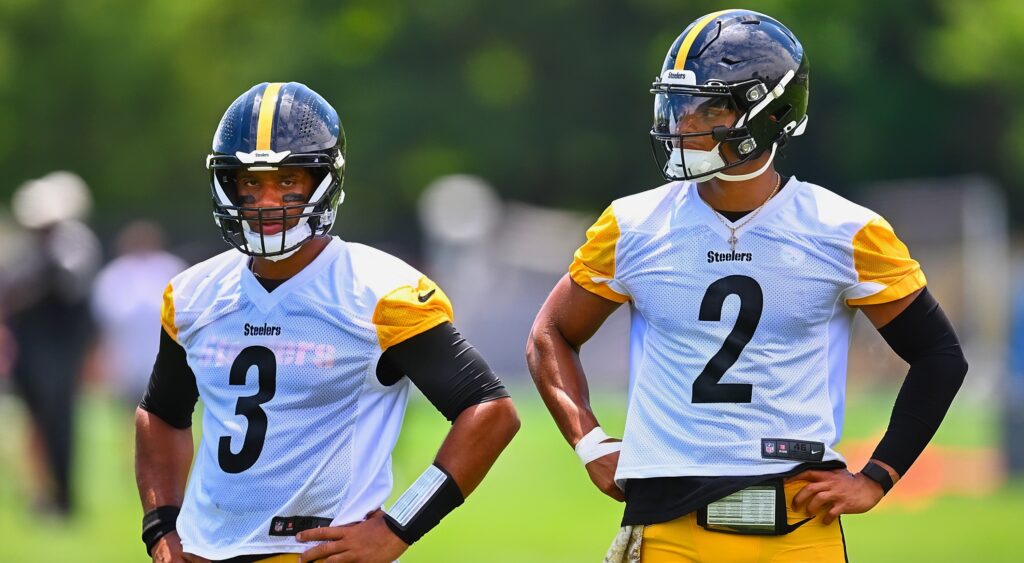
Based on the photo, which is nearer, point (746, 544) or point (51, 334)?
point (746, 544)

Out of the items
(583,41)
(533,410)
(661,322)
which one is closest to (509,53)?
(583,41)

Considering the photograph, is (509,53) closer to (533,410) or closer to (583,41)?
(583,41)

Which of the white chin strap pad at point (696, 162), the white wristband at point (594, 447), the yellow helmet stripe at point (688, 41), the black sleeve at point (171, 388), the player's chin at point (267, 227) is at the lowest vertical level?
the white wristband at point (594, 447)

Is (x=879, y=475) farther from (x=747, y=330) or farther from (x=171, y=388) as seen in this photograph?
(x=171, y=388)

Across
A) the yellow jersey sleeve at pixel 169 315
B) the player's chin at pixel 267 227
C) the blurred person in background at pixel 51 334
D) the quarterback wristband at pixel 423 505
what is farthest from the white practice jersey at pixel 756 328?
the blurred person in background at pixel 51 334

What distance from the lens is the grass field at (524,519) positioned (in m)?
12.2

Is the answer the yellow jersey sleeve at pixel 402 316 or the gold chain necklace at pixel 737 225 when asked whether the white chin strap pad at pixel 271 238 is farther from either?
the gold chain necklace at pixel 737 225

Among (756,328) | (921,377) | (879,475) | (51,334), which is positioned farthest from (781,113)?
(51,334)

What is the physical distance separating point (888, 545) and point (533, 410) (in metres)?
12.8

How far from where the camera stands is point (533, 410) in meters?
25.1

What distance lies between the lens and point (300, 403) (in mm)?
4969

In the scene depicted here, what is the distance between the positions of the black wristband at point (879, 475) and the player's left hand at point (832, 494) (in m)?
0.02

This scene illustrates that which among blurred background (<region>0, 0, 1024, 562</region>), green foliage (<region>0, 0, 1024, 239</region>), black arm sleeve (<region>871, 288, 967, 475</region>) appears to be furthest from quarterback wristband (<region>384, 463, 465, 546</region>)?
green foliage (<region>0, 0, 1024, 239</region>)

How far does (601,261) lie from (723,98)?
63cm
